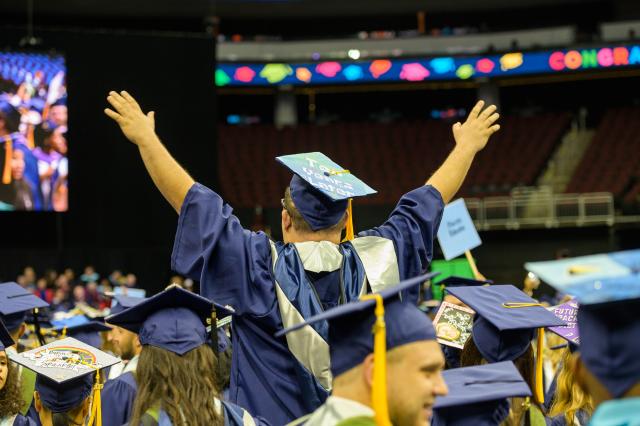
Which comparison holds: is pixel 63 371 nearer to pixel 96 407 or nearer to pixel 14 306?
pixel 96 407

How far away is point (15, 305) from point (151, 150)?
223 centimetres

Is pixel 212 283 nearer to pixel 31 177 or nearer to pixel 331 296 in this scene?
pixel 331 296

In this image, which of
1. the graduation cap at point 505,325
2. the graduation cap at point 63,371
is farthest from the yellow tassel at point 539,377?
the graduation cap at point 63,371

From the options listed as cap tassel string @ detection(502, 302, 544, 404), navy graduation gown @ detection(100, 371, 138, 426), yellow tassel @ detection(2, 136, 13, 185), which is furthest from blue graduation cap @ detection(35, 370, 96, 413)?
yellow tassel @ detection(2, 136, 13, 185)

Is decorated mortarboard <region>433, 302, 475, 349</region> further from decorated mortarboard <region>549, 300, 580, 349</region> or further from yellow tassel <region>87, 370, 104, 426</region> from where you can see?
yellow tassel <region>87, 370, 104, 426</region>

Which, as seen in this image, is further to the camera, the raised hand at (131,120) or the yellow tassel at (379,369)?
the raised hand at (131,120)

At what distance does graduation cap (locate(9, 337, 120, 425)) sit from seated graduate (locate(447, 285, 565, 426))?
59.0 inches

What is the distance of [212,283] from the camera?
324 centimetres

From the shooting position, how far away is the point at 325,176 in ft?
11.5

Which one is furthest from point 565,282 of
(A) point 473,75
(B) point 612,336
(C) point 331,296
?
(A) point 473,75

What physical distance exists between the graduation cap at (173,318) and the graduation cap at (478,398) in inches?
30.9

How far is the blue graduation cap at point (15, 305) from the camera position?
491cm

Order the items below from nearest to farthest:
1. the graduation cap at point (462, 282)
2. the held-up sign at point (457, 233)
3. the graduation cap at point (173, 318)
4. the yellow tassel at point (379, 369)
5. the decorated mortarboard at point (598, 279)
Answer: the decorated mortarboard at point (598, 279) < the yellow tassel at point (379, 369) < the graduation cap at point (173, 318) < the graduation cap at point (462, 282) < the held-up sign at point (457, 233)

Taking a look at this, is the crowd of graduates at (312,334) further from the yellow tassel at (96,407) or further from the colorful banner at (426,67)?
the colorful banner at (426,67)
